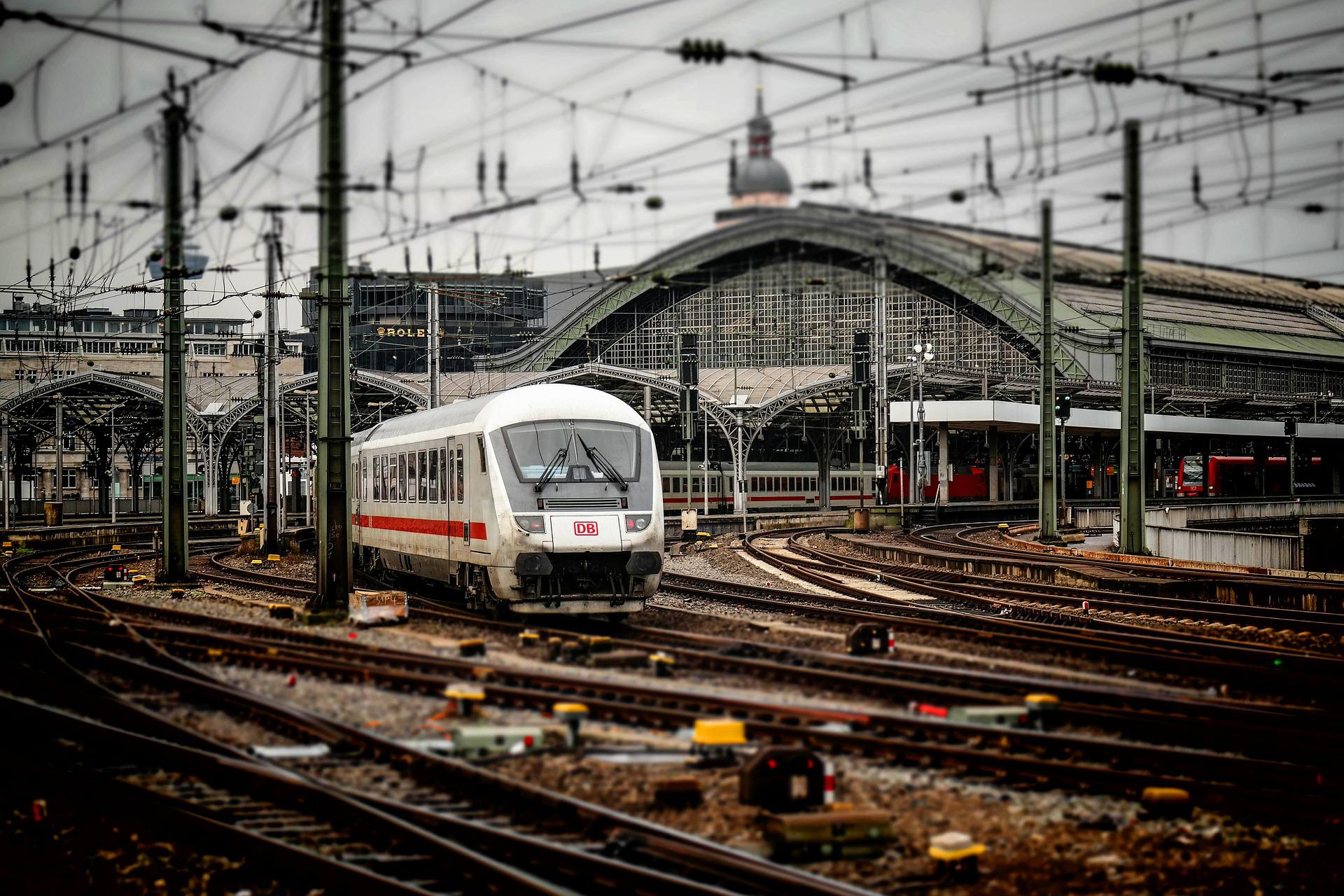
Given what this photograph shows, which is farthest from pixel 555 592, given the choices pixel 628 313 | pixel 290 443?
pixel 628 313

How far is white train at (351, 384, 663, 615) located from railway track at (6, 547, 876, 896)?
549 centimetres

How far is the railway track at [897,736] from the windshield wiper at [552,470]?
3543 millimetres

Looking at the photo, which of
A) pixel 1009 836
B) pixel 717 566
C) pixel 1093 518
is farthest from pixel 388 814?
pixel 1093 518

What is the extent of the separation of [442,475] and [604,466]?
357 centimetres

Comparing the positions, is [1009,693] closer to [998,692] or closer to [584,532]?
[998,692]

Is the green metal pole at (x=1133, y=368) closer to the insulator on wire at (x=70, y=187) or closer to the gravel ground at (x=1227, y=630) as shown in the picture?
the gravel ground at (x=1227, y=630)

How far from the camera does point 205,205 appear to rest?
76.3 ft

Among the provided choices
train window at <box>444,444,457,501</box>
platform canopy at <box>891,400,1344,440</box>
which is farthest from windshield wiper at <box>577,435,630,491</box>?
platform canopy at <box>891,400,1344,440</box>

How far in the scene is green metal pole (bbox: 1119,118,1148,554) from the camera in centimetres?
2444

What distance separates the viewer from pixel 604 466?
1788 centimetres

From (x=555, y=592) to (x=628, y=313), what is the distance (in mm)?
75704

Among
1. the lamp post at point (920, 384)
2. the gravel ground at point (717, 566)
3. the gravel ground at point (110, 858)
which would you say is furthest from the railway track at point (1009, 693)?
the lamp post at point (920, 384)

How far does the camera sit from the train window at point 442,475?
2011 centimetres

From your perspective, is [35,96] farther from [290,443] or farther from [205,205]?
[290,443]
